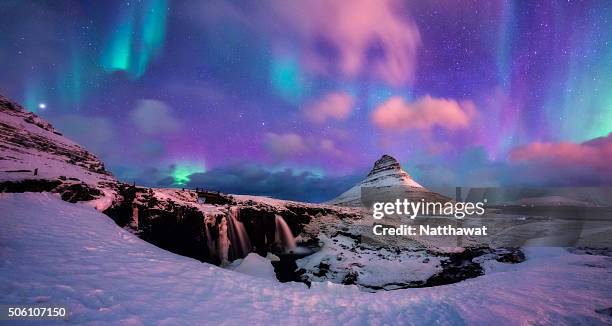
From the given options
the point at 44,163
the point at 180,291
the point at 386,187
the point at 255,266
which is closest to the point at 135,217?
the point at 44,163

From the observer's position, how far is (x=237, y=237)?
25.7 metres

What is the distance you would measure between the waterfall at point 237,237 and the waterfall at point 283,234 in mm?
4854

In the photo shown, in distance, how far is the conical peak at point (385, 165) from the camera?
144 m

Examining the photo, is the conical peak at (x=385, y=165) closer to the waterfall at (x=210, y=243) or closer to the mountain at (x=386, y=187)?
the mountain at (x=386, y=187)

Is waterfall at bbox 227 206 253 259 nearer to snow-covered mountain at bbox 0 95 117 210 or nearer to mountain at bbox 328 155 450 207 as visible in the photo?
snow-covered mountain at bbox 0 95 117 210

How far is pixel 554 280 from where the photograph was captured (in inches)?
501

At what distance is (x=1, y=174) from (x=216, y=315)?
1288 cm

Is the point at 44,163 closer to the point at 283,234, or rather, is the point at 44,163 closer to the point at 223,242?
the point at 223,242

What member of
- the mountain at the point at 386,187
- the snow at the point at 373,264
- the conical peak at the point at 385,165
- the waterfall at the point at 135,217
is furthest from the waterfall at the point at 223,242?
the conical peak at the point at 385,165

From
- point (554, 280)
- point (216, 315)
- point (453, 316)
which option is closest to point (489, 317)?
point (453, 316)

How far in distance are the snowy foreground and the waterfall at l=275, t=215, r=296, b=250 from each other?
17952 mm

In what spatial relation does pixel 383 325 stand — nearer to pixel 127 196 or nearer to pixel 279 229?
pixel 127 196

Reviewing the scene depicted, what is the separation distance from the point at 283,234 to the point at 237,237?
23.4 feet

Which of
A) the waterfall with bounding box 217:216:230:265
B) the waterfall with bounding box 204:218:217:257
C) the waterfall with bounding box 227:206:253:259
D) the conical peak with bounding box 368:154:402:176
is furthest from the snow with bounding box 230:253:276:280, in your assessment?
the conical peak with bounding box 368:154:402:176
